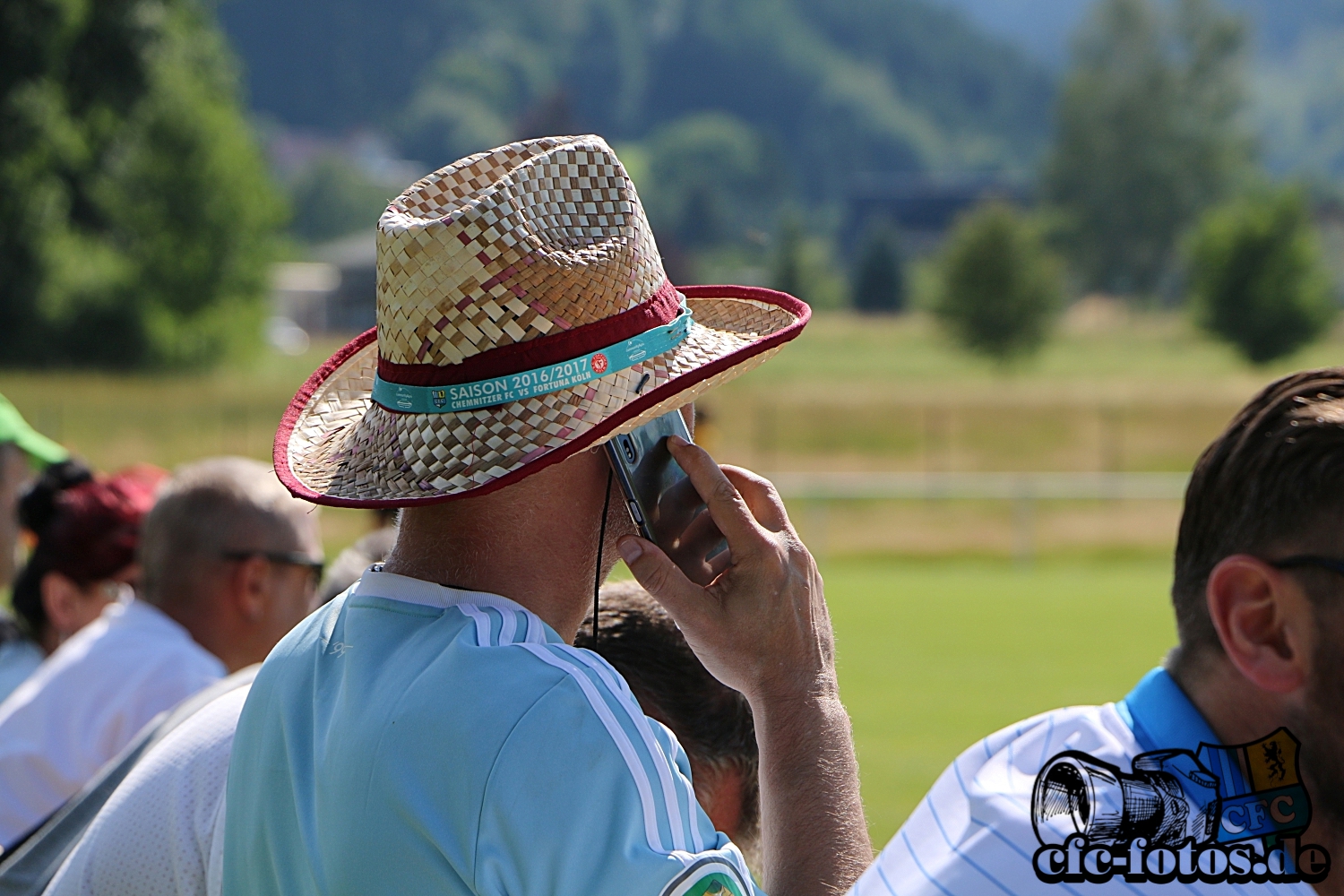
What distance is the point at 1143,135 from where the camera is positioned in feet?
347

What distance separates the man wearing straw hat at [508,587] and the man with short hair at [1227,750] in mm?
266

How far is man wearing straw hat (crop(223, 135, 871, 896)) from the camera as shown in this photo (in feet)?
5.46

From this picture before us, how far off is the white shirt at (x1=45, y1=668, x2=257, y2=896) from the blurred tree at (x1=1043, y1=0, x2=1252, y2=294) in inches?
4032

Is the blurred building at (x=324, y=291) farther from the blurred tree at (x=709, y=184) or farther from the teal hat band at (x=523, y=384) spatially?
the teal hat band at (x=523, y=384)

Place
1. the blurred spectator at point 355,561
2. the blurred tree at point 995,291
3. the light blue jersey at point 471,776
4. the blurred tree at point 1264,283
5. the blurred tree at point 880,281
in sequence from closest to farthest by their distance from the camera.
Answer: the light blue jersey at point 471,776
the blurred spectator at point 355,561
the blurred tree at point 1264,283
the blurred tree at point 995,291
the blurred tree at point 880,281

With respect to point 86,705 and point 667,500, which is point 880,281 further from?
point 667,500

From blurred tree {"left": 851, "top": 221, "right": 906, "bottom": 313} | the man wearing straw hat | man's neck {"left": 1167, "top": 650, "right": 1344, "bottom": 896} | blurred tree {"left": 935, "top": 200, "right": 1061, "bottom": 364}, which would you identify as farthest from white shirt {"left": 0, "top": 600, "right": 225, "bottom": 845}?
blurred tree {"left": 851, "top": 221, "right": 906, "bottom": 313}

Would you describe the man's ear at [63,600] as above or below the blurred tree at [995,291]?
above

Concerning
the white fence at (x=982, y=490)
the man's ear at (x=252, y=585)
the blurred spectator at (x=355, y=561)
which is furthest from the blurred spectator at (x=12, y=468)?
the white fence at (x=982, y=490)

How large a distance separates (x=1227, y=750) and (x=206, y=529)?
2970 mm

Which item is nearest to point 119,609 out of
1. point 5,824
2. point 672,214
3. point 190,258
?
point 5,824

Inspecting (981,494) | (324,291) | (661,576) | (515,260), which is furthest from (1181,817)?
(324,291)

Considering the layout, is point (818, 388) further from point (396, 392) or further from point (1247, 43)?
point (1247, 43)

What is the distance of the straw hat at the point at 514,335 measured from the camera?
74.2 inches
